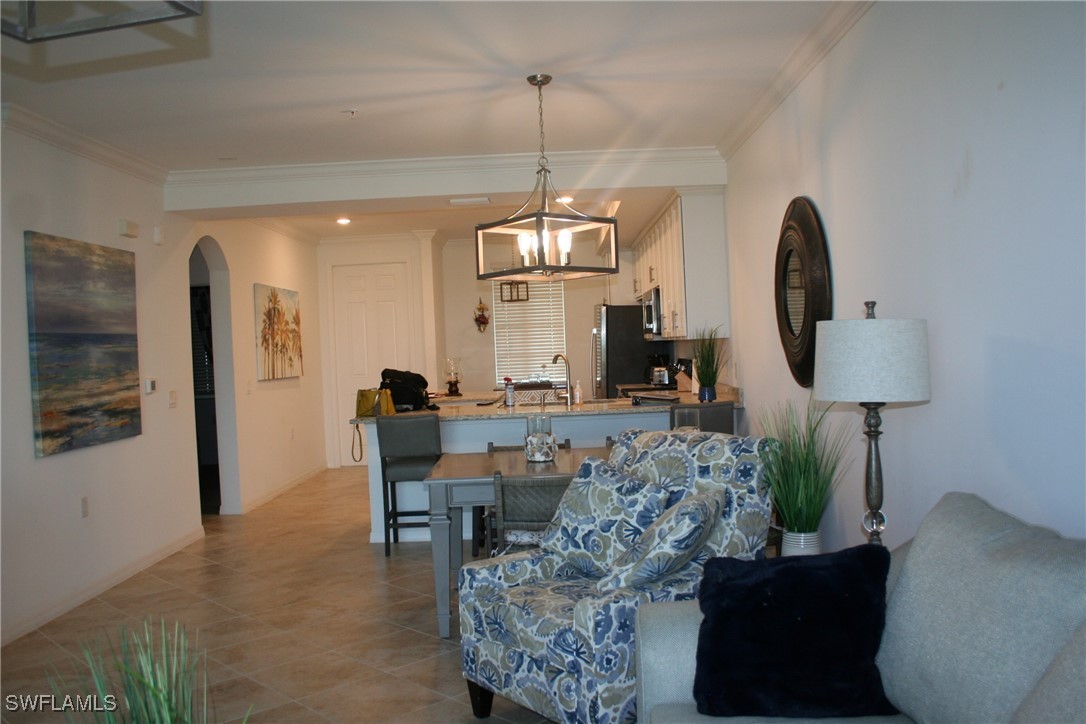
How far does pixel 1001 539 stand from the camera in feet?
5.32

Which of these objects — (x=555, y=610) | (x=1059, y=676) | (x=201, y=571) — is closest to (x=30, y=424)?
(x=201, y=571)

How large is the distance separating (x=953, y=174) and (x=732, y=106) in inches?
85.5

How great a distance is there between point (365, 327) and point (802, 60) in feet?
20.6

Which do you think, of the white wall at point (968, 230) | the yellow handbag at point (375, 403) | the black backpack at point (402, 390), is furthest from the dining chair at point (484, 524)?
the white wall at point (968, 230)

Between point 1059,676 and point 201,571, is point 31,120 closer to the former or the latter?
point 201,571

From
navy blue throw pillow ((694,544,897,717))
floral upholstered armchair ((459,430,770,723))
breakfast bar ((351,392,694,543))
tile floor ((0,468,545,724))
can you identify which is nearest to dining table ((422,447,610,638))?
tile floor ((0,468,545,724))

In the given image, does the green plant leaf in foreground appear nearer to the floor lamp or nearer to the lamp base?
the lamp base

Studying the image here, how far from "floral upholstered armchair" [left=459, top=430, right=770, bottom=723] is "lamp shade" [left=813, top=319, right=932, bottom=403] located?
1.89ft

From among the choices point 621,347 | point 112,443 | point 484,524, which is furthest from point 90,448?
point 621,347

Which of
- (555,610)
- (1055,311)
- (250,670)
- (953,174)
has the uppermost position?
(953,174)

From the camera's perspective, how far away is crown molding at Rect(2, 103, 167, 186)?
3871 millimetres

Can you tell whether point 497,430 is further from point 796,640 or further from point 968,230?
point 796,640

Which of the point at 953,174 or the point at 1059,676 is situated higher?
the point at 953,174

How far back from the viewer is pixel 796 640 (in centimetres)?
177
